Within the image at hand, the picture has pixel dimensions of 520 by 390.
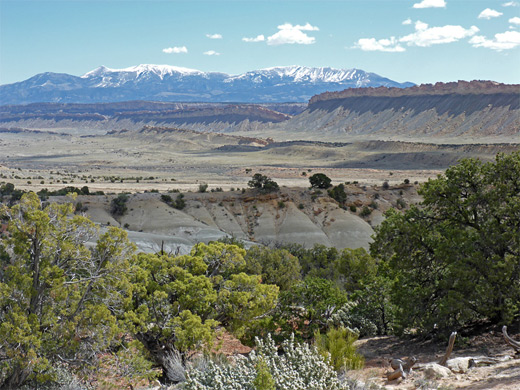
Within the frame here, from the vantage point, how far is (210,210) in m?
58.1

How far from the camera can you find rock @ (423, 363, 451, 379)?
457 inches

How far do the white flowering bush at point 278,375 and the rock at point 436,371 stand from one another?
2.44m

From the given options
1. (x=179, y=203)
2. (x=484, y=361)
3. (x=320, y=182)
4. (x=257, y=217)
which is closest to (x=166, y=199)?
(x=179, y=203)

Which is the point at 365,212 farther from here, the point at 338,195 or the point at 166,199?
the point at 166,199

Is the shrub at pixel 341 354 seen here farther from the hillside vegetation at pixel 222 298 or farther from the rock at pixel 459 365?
the rock at pixel 459 365

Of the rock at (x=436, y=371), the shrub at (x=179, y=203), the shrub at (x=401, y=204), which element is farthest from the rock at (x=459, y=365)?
the shrub at (x=401, y=204)

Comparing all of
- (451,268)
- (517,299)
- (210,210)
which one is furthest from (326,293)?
(210,210)

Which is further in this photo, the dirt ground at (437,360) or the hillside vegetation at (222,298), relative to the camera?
the hillside vegetation at (222,298)

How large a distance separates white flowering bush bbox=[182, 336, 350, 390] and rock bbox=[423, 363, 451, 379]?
244 cm

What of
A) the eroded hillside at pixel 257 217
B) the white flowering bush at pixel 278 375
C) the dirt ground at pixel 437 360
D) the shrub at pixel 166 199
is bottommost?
the eroded hillside at pixel 257 217

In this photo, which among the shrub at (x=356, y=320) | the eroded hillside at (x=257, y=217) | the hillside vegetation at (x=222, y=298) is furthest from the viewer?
the eroded hillside at (x=257, y=217)

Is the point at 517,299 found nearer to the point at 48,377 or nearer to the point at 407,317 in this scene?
the point at 407,317

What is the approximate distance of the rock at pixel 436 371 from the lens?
38.1 feet

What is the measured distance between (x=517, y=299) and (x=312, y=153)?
5477 inches
